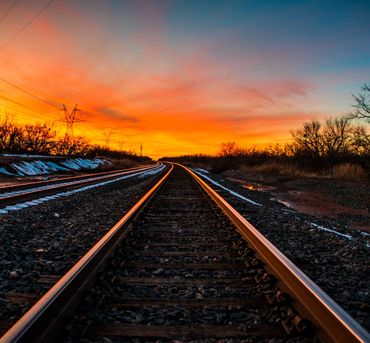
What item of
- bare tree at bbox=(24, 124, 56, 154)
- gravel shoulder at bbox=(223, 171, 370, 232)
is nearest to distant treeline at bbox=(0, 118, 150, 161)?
bare tree at bbox=(24, 124, 56, 154)

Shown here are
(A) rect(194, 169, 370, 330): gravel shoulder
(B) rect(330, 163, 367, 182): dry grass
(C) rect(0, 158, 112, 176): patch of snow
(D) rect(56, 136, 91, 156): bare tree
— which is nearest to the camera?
(A) rect(194, 169, 370, 330): gravel shoulder

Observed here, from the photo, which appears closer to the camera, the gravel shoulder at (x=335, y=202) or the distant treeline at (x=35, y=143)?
the gravel shoulder at (x=335, y=202)

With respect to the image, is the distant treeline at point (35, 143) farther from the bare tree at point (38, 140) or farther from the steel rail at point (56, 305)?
the steel rail at point (56, 305)

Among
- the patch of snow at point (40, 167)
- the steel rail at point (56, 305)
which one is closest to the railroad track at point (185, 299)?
the steel rail at point (56, 305)

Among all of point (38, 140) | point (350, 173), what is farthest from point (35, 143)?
point (350, 173)

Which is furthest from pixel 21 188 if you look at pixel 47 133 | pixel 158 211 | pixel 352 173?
pixel 47 133

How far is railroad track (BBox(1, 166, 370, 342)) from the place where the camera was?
8.13ft

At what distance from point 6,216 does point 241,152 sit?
45996 millimetres

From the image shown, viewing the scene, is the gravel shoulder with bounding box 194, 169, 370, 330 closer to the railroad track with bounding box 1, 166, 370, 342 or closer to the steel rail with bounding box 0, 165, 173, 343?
the railroad track with bounding box 1, 166, 370, 342

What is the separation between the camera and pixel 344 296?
337 cm

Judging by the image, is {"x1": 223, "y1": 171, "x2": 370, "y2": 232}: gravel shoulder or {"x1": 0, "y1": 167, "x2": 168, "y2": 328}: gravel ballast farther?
{"x1": 223, "y1": 171, "x2": 370, "y2": 232}: gravel shoulder

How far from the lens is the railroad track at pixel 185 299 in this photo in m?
2.48

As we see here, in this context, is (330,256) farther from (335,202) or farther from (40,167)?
(40,167)

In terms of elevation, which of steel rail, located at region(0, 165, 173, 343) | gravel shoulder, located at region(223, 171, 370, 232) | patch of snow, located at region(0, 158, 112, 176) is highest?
patch of snow, located at region(0, 158, 112, 176)
